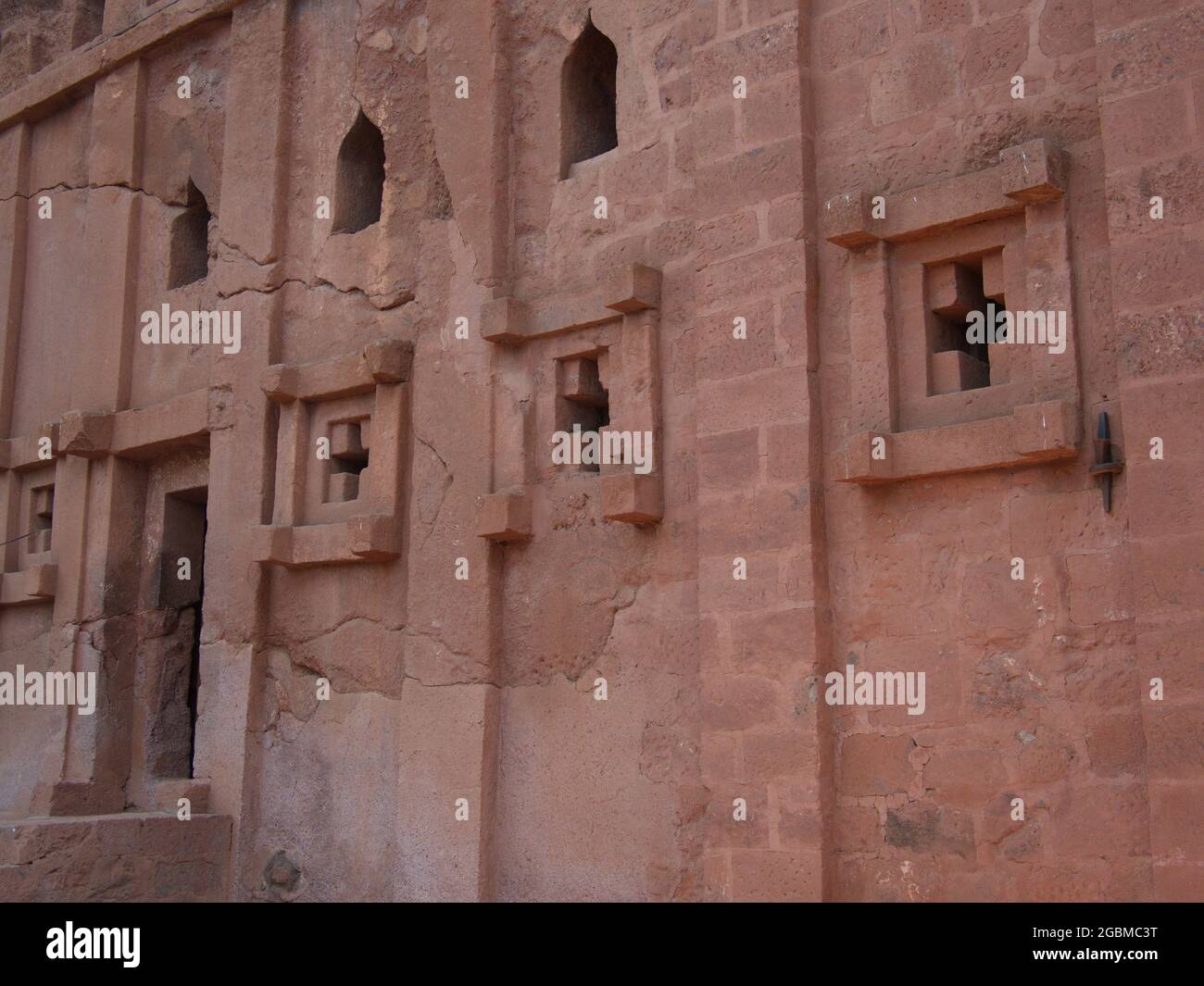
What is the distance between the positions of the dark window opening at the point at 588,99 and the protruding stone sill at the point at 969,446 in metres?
2.34

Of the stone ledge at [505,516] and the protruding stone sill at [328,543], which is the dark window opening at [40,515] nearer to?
the protruding stone sill at [328,543]

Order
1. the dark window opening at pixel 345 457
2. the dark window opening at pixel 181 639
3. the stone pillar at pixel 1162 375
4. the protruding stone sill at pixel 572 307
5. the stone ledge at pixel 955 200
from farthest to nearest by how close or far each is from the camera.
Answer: the dark window opening at pixel 181 639
the dark window opening at pixel 345 457
the protruding stone sill at pixel 572 307
the stone ledge at pixel 955 200
the stone pillar at pixel 1162 375

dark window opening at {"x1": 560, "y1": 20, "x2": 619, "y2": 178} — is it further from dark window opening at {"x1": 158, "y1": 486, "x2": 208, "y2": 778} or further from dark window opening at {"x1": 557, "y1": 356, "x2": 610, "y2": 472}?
dark window opening at {"x1": 158, "y1": 486, "x2": 208, "y2": 778}

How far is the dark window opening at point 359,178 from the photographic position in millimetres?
8195

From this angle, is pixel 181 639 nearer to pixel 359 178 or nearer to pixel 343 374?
pixel 343 374

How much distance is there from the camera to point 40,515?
31.4ft

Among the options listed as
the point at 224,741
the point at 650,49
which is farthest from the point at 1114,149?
the point at 224,741

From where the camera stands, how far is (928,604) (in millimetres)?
5473

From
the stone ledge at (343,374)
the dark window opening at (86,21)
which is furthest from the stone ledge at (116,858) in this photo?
the dark window opening at (86,21)

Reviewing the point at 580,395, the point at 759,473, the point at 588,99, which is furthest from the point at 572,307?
the point at 759,473

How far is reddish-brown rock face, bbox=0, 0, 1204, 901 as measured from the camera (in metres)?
5.11

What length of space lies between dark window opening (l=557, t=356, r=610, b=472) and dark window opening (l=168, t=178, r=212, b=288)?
324 centimetres

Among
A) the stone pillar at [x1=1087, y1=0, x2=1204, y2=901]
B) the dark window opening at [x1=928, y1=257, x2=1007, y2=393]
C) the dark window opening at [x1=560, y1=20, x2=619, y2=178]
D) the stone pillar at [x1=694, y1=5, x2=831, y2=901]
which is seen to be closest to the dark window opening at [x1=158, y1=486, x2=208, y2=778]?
the dark window opening at [x1=560, y1=20, x2=619, y2=178]
